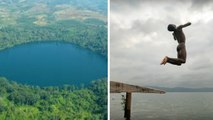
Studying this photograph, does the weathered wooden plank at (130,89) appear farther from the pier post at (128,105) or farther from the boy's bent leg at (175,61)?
the boy's bent leg at (175,61)

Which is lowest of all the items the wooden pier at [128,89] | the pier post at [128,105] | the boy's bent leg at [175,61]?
the pier post at [128,105]

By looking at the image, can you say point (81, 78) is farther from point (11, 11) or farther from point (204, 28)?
point (204, 28)

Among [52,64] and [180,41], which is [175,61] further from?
[52,64]

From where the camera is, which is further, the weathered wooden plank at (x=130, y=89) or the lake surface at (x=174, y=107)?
the lake surface at (x=174, y=107)

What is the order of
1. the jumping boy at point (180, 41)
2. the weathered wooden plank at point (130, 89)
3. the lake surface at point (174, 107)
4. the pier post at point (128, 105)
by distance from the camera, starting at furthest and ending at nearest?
the lake surface at point (174, 107) → the jumping boy at point (180, 41) → the pier post at point (128, 105) → the weathered wooden plank at point (130, 89)

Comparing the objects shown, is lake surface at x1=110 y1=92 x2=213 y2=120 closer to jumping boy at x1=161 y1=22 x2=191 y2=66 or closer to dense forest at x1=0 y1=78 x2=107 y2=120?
dense forest at x1=0 y1=78 x2=107 y2=120

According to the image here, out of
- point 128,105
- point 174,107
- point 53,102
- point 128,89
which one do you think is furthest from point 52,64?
point 174,107

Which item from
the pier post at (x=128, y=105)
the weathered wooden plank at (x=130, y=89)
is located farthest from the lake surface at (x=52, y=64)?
the weathered wooden plank at (x=130, y=89)
